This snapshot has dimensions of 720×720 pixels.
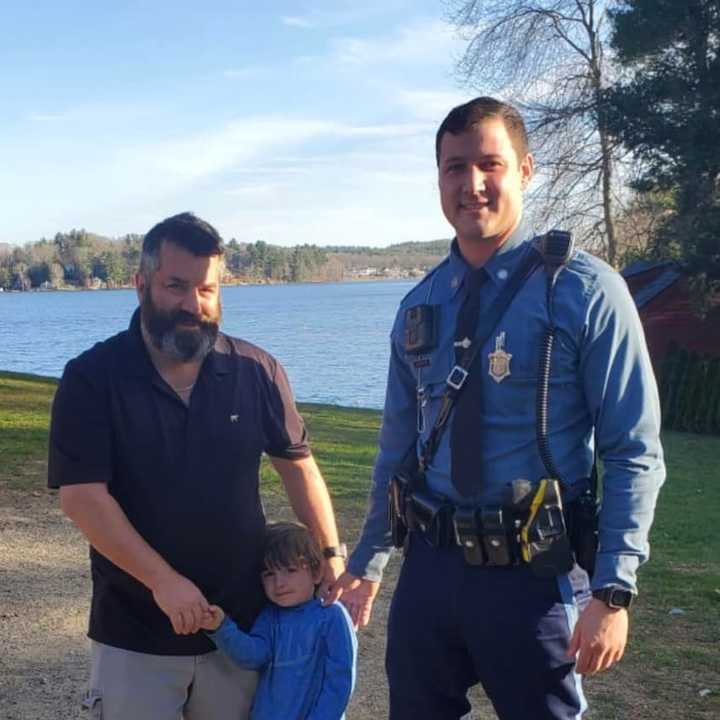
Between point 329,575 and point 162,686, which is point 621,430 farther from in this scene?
point 162,686

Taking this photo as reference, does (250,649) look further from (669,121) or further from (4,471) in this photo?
(669,121)

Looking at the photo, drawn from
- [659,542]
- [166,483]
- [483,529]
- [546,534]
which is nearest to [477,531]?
[483,529]

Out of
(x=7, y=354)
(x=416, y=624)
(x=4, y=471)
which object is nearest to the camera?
(x=416, y=624)

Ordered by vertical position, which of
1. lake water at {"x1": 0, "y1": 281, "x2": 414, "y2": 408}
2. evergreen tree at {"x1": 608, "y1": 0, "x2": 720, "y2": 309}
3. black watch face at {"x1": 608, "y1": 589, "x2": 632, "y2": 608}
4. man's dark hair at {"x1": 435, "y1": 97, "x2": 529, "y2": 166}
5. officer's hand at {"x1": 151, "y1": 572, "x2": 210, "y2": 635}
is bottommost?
lake water at {"x1": 0, "y1": 281, "x2": 414, "y2": 408}

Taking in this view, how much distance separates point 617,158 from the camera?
23.0 m

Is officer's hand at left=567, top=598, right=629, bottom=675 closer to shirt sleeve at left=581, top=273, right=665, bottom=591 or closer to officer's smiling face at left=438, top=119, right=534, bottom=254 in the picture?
shirt sleeve at left=581, top=273, right=665, bottom=591

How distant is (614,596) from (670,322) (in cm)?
2239

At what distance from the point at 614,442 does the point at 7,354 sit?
151 ft

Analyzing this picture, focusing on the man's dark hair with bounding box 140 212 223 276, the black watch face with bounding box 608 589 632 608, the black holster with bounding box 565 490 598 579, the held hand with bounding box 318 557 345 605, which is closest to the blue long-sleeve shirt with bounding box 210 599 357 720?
the held hand with bounding box 318 557 345 605

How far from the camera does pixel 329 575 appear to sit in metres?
3.30

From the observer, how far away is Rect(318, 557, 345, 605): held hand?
3.26 metres

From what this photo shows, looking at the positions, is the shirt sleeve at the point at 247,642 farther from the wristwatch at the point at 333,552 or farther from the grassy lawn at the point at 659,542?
the grassy lawn at the point at 659,542

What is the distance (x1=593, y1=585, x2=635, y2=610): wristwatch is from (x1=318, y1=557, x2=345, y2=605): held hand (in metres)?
1.03

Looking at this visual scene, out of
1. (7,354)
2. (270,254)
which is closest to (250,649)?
(7,354)
